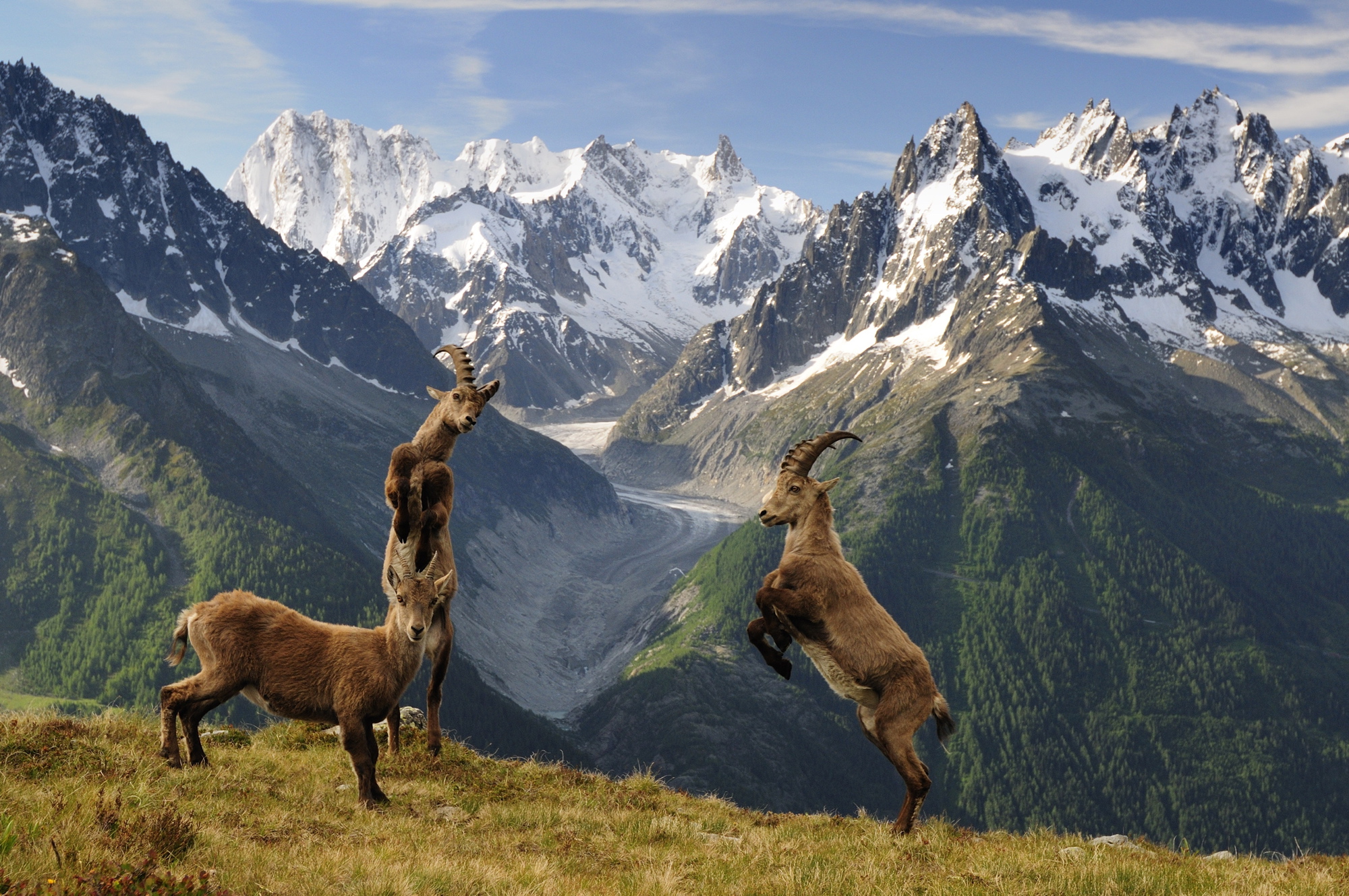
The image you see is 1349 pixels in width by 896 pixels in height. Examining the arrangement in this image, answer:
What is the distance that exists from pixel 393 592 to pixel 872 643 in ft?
30.1

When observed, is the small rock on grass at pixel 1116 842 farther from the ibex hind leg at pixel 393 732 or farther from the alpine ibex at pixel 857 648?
the ibex hind leg at pixel 393 732

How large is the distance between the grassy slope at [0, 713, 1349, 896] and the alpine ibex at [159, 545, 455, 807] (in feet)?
3.06

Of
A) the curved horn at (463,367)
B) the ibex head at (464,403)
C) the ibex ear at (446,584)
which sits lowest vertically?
the ibex ear at (446,584)

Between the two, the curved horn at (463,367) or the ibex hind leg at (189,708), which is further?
the curved horn at (463,367)

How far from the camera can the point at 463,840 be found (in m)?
14.5

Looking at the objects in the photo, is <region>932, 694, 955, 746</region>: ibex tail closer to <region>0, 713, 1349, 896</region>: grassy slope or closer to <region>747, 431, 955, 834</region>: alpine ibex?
<region>747, 431, 955, 834</region>: alpine ibex

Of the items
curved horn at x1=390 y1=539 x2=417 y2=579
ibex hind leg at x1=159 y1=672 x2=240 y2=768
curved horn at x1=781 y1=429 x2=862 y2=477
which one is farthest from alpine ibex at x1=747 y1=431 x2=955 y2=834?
ibex hind leg at x1=159 y1=672 x2=240 y2=768

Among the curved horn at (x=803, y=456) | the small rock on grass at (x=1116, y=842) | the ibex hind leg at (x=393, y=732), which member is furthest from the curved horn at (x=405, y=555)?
the small rock on grass at (x=1116, y=842)

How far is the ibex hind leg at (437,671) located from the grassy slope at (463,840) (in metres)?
0.69

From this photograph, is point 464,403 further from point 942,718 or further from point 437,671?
point 942,718

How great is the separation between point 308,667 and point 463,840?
4.71 metres

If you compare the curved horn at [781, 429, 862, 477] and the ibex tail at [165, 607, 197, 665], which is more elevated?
the curved horn at [781, 429, 862, 477]

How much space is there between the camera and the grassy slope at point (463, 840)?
1118 cm

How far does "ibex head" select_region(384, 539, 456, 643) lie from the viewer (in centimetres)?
1656
